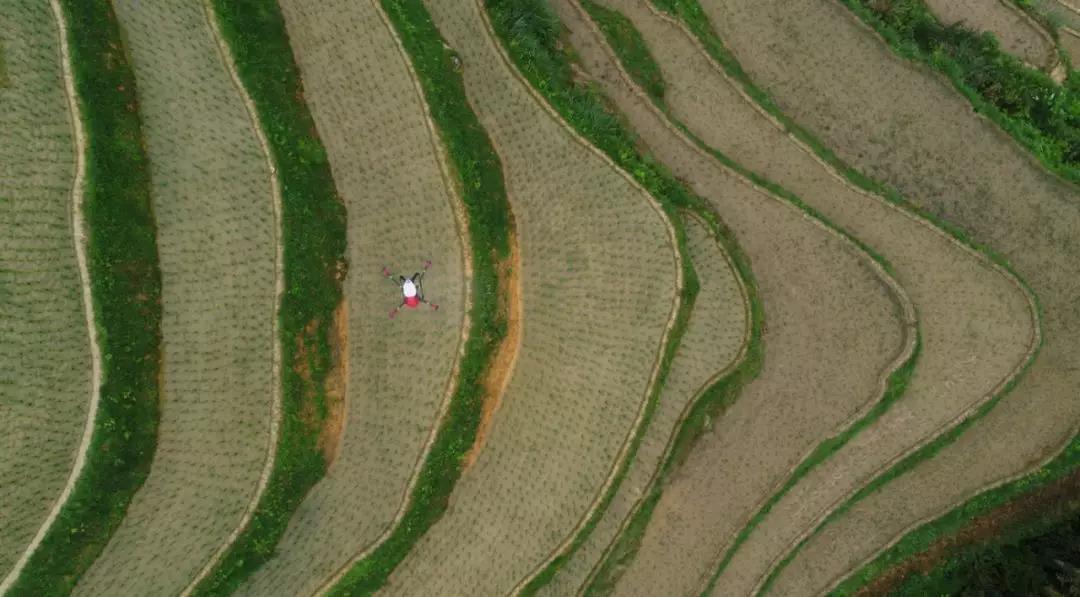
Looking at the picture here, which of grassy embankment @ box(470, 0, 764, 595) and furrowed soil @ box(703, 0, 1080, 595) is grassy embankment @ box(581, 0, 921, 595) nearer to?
grassy embankment @ box(470, 0, 764, 595)

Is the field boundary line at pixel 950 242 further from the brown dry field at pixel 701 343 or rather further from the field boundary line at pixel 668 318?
the brown dry field at pixel 701 343

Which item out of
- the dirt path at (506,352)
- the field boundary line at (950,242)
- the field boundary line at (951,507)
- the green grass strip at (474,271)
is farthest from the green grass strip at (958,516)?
the green grass strip at (474,271)

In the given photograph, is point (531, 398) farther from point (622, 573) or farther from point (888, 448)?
point (888, 448)

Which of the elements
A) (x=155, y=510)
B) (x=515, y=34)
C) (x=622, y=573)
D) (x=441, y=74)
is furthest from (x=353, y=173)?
(x=622, y=573)

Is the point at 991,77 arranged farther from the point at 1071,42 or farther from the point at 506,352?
the point at 506,352

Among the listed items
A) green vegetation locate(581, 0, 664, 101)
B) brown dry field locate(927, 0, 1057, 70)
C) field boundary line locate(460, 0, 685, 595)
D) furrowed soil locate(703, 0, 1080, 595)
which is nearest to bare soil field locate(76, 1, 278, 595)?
field boundary line locate(460, 0, 685, 595)
